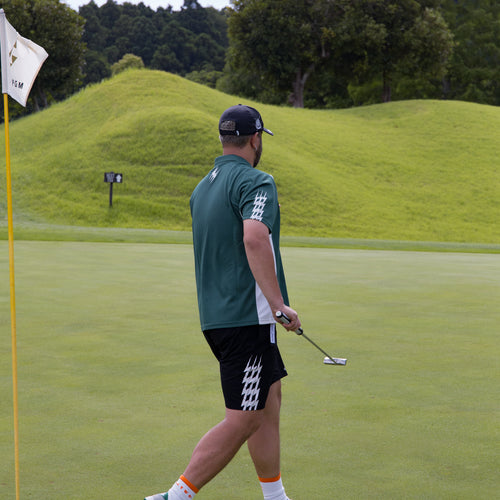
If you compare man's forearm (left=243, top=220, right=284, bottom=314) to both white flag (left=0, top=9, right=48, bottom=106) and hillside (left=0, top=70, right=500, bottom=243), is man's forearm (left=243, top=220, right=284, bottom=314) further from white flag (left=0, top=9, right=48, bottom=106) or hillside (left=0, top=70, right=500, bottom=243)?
hillside (left=0, top=70, right=500, bottom=243)

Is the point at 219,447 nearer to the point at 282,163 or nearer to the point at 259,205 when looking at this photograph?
the point at 259,205

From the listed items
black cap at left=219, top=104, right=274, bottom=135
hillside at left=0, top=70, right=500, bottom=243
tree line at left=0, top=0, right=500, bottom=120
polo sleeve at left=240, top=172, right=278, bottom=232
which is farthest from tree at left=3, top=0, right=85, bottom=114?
polo sleeve at left=240, top=172, right=278, bottom=232

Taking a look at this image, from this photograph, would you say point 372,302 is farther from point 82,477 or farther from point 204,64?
point 204,64

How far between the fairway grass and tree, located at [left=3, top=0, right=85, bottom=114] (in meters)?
49.9

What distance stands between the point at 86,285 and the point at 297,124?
36593 mm

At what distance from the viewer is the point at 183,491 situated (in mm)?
3338

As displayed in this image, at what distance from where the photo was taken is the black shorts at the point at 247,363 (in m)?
3.35

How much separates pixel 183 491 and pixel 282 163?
3465 cm

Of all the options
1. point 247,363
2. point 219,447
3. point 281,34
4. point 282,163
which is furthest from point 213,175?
point 281,34

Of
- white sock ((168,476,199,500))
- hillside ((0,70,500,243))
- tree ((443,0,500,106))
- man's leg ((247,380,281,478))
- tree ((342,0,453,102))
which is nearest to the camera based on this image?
white sock ((168,476,199,500))

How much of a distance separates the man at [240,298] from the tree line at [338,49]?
55285mm

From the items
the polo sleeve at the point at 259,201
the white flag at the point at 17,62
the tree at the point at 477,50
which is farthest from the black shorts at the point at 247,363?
the tree at the point at 477,50

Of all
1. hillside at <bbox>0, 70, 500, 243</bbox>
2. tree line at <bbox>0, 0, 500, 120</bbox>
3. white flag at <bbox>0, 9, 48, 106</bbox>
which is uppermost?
tree line at <bbox>0, 0, 500, 120</bbox>

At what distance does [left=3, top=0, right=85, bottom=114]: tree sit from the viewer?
182ft
